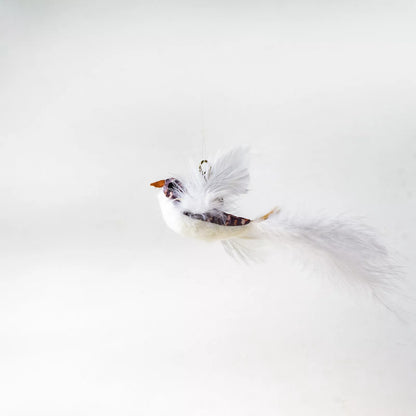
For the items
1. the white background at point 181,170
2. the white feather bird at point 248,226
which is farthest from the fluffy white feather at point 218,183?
the white background at point 181,170

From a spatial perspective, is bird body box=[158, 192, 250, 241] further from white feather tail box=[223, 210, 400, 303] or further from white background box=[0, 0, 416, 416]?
white background box=[0, 0, 416, 416]

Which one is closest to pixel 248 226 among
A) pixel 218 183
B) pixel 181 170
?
pixel 218 183

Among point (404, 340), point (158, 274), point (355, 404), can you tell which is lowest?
point (355, 404)

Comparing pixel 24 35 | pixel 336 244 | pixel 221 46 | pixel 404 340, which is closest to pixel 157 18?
pixel 221 46

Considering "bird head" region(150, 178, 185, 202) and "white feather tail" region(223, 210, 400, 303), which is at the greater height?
"bird head" region(150, 178, 185, 202)

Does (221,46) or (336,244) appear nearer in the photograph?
(336,244)

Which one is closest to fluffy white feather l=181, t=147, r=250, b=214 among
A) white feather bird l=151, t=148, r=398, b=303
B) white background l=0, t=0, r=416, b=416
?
white feather bird l=151, t=148, r=398, b=303

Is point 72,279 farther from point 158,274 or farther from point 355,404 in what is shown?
point 355,404

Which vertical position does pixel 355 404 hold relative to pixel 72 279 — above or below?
below
